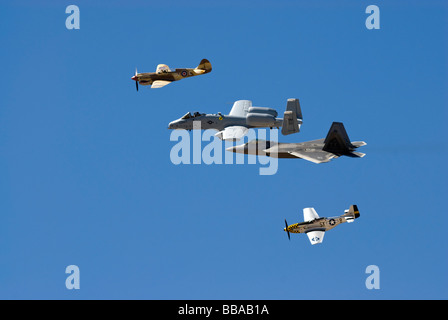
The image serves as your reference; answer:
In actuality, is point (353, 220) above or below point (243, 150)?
below

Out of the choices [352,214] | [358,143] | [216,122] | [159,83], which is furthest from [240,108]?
[352,214]

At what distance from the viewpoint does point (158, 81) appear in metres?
74.1

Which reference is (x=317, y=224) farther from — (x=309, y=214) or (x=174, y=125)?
(x=174, y=125)

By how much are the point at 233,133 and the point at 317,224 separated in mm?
11781

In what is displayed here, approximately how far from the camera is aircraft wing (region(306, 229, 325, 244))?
68875 millimetres

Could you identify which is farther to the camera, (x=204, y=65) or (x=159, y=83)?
(x=204, y=65)

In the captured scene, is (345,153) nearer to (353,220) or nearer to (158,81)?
(353,220)

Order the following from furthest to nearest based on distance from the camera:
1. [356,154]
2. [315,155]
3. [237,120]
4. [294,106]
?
[237,120] < [294,106] < [356,154] < [315,155]

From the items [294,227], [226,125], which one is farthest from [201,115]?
[294,227]

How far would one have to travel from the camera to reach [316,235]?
69562mm

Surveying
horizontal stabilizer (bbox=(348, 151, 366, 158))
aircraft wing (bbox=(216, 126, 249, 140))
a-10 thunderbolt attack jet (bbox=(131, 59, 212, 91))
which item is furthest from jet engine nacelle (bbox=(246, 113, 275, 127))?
horizontal stabilizer (bbox=(348, 151, 366, 158))

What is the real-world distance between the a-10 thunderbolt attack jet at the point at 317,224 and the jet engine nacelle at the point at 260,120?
32.7ft
